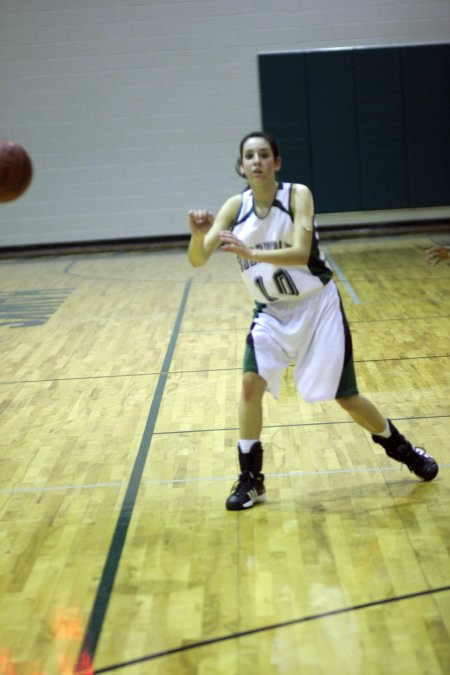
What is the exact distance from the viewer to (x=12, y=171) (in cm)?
464

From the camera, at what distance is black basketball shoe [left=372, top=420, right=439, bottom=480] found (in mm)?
4523

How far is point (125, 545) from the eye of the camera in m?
3.97

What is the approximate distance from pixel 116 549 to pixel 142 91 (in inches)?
452

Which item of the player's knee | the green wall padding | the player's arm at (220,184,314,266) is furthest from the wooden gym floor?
the green wall padding

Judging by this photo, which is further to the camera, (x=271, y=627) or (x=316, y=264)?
(x=316, y=264)

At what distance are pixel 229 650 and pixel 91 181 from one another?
12.3 meters

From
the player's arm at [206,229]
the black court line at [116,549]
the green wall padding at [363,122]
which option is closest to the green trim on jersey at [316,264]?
the player's arm at [206,229]

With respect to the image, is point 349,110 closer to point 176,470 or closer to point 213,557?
point 176,470

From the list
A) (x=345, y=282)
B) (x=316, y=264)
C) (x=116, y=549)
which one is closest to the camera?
(x=116, y=549)

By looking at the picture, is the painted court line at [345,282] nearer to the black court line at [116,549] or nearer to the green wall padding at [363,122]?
the green wall padding at [363,122]

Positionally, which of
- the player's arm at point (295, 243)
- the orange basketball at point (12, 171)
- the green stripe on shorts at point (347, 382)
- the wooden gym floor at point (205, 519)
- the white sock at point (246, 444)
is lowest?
the wooden gym floor at point (205, 519)

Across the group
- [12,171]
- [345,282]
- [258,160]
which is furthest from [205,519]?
[345,282]

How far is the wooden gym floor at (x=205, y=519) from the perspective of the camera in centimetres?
309

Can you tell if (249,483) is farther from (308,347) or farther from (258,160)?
(258,160)
